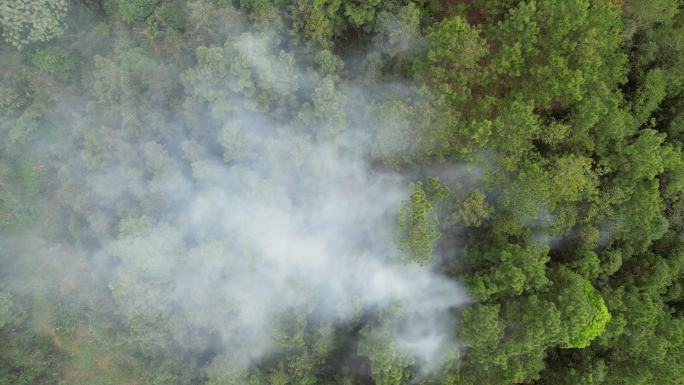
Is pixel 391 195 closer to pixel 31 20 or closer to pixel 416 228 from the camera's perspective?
pixel 416 228

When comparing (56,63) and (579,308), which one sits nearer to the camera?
(579,308)

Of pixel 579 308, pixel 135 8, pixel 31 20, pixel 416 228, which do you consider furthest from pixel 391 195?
pixel 31 20

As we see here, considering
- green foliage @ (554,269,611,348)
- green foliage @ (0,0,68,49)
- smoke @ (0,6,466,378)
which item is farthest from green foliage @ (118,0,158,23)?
green foliage @ (554,269,611,348)

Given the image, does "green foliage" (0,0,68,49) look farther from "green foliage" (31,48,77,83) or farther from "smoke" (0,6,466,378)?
"smoke" (0,6,466,378)

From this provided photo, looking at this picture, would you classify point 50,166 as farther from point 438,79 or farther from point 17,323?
point 438,79

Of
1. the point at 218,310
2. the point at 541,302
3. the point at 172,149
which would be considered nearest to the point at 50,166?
the point at 172,149

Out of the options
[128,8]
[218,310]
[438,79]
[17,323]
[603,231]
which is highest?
[128,8]

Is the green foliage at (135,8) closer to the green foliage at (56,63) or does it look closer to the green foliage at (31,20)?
the green foliage at (31,20)
